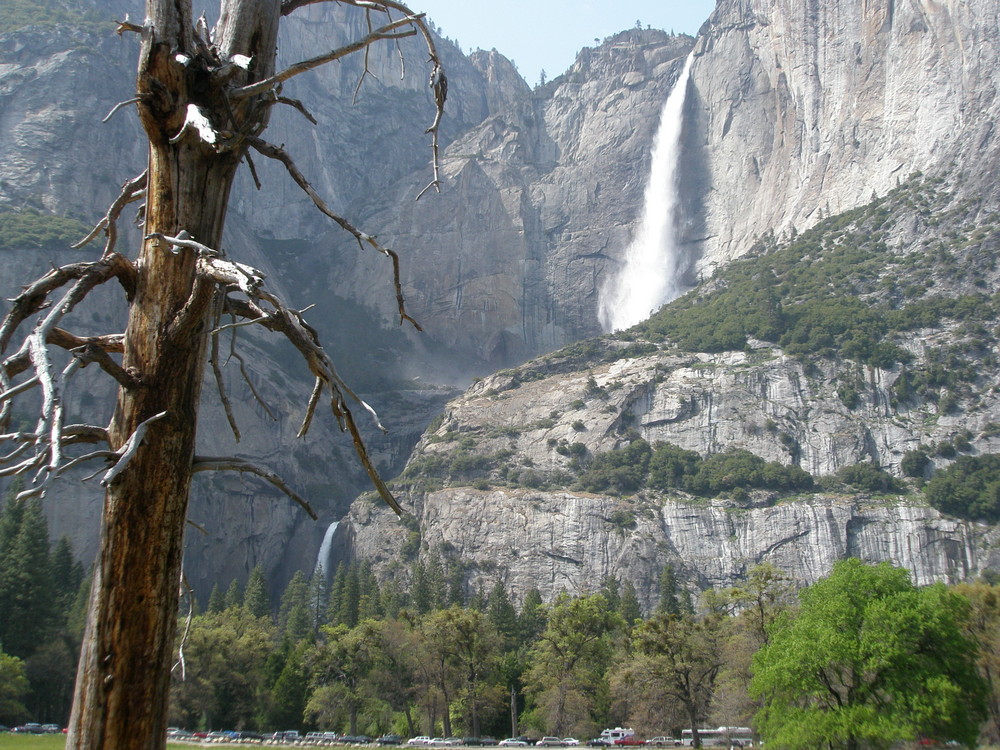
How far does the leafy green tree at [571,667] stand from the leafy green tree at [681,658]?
16.7 ft

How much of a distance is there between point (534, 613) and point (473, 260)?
8321cm

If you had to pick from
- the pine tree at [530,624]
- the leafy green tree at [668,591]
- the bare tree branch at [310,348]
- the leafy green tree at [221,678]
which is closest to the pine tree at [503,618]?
the pine tree at [530,624]

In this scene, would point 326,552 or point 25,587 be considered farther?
point 326,552

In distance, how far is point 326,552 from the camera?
3639 inches

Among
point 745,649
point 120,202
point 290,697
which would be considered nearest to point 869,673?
point 745,649

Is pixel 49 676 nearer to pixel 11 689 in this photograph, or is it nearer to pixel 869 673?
pixel 11 689

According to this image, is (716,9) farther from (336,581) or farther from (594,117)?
(336,581)

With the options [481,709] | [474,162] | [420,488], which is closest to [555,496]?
[420,488]

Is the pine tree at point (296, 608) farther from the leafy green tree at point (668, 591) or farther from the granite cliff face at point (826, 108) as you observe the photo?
the granite cliff face at point (826, 108)

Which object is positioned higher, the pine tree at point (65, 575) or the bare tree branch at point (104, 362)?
the pine tree at point (65, 575)

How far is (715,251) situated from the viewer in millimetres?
128750

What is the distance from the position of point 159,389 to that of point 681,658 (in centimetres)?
4027

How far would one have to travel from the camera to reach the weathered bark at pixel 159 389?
273 centimetres

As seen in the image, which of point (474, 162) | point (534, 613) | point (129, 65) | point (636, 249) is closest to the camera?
point (534, 613)
